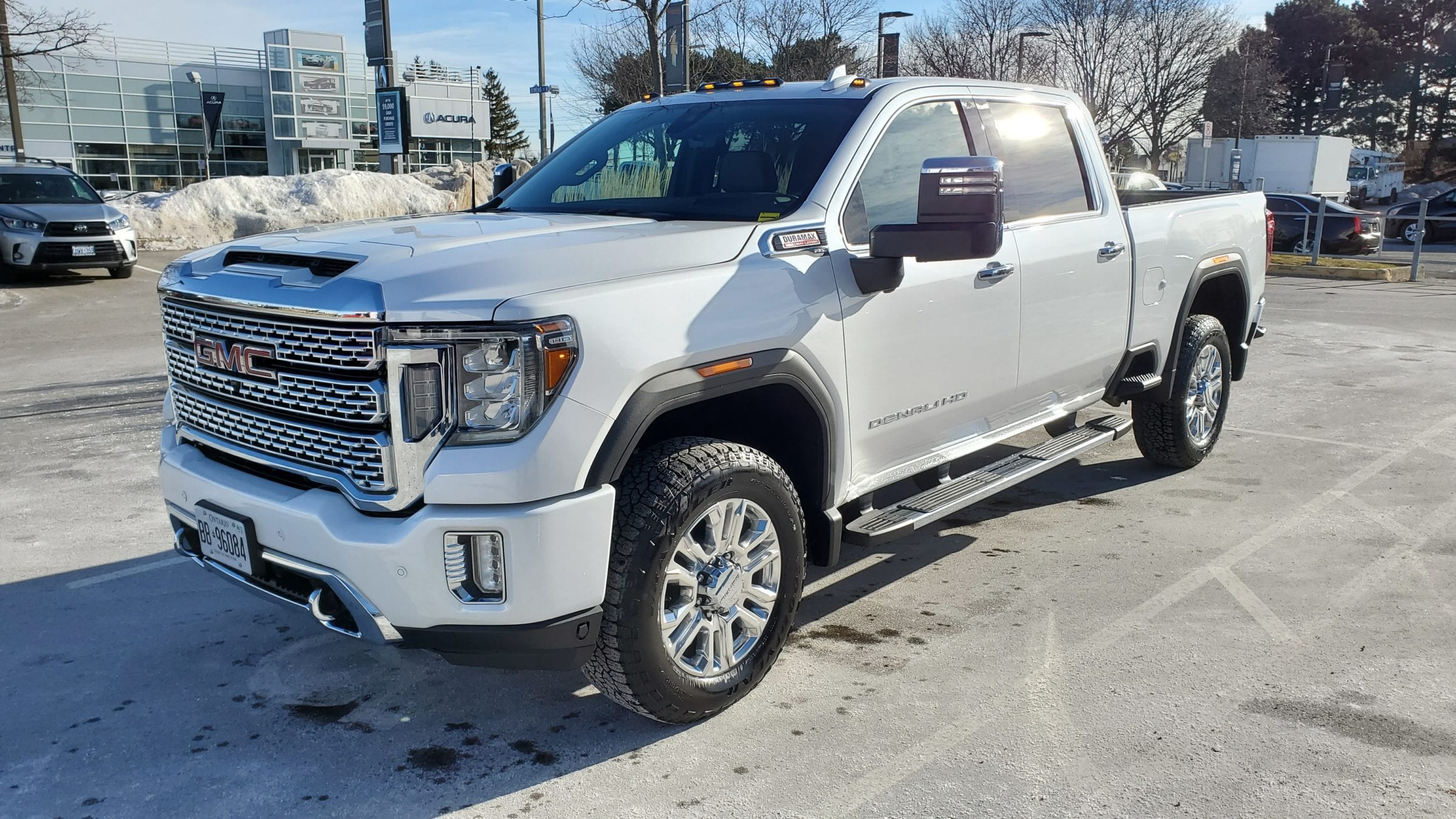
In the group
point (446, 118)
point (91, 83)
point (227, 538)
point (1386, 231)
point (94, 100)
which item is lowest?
point (1386, 231)

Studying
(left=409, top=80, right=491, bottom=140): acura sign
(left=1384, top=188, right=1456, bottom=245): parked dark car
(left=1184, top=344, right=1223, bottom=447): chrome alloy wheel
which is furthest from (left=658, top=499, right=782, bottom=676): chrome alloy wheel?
(left=409, top=80, right=491, bottom=140): acura sign

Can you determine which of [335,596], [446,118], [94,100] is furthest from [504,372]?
[446,118]

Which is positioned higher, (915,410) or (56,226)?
(56,226)

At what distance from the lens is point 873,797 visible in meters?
3.09

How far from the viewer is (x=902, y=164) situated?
168 inches

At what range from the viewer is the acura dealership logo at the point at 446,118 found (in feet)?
158

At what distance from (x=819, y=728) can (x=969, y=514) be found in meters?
2.52

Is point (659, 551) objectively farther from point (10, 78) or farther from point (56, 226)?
point (10, 78)

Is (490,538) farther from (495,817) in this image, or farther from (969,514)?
(969,514)

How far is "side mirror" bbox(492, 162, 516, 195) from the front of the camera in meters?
5.64

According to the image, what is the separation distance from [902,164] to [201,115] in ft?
150

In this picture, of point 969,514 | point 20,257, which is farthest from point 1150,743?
point 20,257

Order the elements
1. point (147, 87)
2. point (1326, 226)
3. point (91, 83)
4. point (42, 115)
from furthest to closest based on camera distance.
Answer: point (147, 87) < point (91, 83) < point (42, 115) < point (1326, 226)

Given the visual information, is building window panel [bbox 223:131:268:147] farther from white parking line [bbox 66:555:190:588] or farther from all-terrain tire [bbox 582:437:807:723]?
all-terrain tire [bbox 582:437:807:723]
